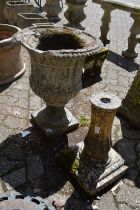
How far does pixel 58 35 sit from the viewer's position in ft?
14.1

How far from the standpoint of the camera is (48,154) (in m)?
4.09

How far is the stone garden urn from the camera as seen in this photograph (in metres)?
3.56

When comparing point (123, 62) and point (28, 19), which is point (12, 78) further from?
point (123, 62)

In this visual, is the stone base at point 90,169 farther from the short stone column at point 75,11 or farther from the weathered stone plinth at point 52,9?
the weathered stone plinth at point 52,9

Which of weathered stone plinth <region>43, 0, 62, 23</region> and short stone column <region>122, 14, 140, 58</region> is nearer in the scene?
short stone column <region>122, 14, 140, 58</region>

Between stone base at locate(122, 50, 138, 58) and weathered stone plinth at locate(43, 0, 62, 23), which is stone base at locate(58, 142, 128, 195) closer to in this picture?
Answer: stone base at locate(122, 50, 138, 58)

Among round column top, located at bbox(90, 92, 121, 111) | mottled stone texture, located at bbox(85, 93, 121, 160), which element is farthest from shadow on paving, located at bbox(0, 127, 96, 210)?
round column top, located at bbox(90, 92, 121, 111)

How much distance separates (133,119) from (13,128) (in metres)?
1.96

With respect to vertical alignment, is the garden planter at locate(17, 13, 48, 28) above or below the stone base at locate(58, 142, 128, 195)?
above

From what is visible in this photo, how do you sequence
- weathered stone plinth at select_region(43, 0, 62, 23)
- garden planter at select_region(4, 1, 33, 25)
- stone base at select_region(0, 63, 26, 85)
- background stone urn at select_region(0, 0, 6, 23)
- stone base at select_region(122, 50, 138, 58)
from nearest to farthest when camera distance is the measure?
stone base at select_region(0, 63, 26, 85) < stone base at select_region(122, 50, 138, 58) < garden planter at select_region(4, 1, 33, 25) < background stone urn at select_region(0, 0, 6, 23) < weathered stone plinth at select_region(43, 0, 62, 23)

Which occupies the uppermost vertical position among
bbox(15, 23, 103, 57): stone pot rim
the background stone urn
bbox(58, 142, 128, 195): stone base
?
bbox(15, 23, 103, 57): stone pot rim

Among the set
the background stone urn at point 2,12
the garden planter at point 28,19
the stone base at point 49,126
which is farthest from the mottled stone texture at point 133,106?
the background stone urn at point 2,12

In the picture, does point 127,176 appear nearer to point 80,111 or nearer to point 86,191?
point 86,191

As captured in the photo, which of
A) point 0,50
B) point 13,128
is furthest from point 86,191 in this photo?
point 0,50
